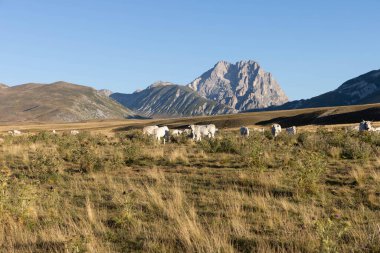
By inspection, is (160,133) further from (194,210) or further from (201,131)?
(194,210)

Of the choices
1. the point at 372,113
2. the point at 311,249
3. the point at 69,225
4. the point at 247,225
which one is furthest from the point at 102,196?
the point at 372,113

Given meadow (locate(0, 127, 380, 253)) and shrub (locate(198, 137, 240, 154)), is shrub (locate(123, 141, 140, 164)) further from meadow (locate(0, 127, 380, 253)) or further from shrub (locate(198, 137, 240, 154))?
shrub (locate(198, 137, 240, 154))

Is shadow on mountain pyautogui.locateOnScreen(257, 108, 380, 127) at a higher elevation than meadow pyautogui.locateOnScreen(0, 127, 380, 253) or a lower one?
higher

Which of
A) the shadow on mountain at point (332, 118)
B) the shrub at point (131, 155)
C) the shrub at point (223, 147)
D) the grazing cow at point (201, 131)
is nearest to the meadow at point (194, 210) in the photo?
the shrub at point (131, 155)

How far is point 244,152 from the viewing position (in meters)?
16.6

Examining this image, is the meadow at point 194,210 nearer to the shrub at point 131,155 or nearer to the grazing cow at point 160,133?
the shrub at point 131,155

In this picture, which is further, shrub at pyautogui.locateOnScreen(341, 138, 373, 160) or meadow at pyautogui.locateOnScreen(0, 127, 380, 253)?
shrub at pyautogui.locateOnScreen(341, 138, 373, 160)

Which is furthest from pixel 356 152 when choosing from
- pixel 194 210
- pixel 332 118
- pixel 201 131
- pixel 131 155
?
pixel 332 118

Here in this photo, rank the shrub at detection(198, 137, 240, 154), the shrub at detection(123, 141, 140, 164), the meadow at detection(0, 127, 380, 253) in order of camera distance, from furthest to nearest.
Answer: the shrub at detection(198, 137, 240, 154) < the shrub at detection(123, 141, 140, 164) < the meadow at detection(0, 127, 380, 253)

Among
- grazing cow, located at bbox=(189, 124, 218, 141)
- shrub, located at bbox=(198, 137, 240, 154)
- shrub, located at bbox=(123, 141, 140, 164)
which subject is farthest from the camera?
grazing cow, located at bbox=(189, 124, 218, 141)

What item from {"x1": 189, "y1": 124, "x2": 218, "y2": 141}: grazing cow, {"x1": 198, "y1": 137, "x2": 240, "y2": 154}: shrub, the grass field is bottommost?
the grass field

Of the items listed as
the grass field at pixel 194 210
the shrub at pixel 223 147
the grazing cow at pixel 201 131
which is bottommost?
the grass field at pixel 194 210

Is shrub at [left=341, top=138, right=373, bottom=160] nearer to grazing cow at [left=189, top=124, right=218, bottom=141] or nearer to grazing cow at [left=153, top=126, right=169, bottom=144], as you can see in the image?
grazing cow at [left=189, top=124, right=218, bottom=141]

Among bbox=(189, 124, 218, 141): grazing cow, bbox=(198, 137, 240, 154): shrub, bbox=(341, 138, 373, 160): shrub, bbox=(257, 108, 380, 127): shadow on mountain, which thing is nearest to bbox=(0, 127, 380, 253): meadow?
bbox=(341, 138, 373, 160): shrub
